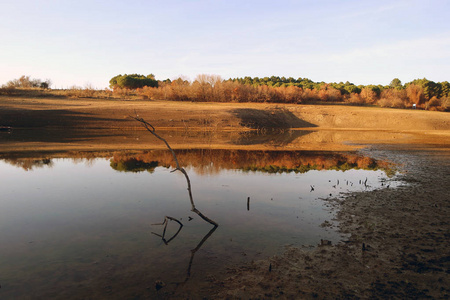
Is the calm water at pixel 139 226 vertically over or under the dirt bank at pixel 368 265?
under

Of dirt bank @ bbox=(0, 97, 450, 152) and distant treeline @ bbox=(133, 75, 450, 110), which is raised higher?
distant treeline @ bbox=(133, 75, 450, 110)

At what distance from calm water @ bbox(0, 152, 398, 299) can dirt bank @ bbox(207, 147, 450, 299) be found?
609 millimetres

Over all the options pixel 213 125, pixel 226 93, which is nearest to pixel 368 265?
pixel 213 125

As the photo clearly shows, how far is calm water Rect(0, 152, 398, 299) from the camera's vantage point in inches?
234

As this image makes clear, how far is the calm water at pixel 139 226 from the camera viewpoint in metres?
5.95

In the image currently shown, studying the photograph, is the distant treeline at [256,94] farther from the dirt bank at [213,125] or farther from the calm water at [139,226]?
the calm water at [139,226]

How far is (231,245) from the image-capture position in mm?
7383

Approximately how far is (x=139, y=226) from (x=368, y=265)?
232 inches

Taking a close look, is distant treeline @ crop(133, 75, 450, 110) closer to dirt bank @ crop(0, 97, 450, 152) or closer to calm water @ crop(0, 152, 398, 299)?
dirt bank @ crop(0, 97, 450, 152)

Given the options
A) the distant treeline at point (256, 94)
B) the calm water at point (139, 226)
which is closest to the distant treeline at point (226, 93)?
the distant treeline at point (256, 94)

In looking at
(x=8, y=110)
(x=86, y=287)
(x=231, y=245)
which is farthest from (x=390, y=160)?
(x=8, y=110)

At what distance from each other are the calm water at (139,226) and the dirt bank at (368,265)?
609 mm

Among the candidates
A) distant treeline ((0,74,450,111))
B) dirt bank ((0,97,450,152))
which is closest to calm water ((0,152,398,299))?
dirt bank ((0,97,450,152))

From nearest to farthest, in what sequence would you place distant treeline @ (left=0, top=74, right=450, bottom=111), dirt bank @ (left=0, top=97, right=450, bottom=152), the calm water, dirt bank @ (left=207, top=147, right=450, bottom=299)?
dirt bank @ (left=207, top=147, right=450, bottom=299)
the calm water
dirt bank @ (left=0, top=97, right=450, bottom=152)
distant treeline @ (left=0, top=74, right=450, bottom=111)
